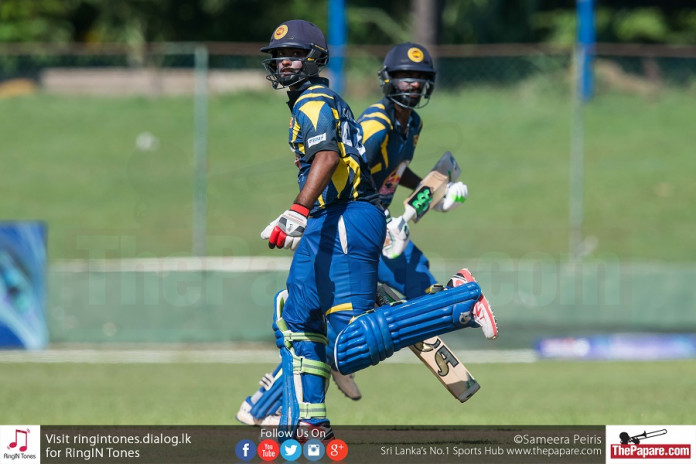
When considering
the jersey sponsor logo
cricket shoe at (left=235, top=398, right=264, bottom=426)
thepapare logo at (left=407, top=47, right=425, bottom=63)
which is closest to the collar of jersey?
the jersey sponsor logo

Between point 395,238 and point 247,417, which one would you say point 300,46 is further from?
point 247,417

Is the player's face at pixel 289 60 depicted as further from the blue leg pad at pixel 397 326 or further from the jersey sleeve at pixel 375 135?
the blue leg pad at pixel 397 326

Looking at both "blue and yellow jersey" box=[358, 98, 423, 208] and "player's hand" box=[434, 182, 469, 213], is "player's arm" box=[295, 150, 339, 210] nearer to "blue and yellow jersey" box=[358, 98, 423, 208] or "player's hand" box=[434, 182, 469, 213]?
"blue and yellow jersey" box=[358, 98, 423, 208]

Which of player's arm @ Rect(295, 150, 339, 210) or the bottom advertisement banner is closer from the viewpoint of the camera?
the bottom advertisement banner

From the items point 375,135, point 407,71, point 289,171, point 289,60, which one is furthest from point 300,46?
point 289,171

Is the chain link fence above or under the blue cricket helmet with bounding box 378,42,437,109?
above

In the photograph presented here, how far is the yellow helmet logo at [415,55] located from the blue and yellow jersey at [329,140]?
1.30 metres

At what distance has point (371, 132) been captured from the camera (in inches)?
302

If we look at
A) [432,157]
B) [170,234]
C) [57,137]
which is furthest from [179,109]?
[432,157]

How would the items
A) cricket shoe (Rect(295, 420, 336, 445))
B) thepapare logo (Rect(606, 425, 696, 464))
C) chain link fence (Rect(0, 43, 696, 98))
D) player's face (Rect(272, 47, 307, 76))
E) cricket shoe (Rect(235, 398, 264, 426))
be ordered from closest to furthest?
thepapare logo (Rect(606, 425, 696, 464)) → cricket shoe (Rect(295, 420, 336, 445)) → player's face (Rect(272, 47, 307, 76)) → cricket shoe (Rect(235, 398, 264, 426)) → chain link fence (Rect(0, 43, 696, 98))

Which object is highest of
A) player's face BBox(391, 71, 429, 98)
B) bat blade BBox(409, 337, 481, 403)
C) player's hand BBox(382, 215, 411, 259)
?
player's face BBox(391, 71, 429, 98)

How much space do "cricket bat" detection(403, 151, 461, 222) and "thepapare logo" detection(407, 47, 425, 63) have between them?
0.74m

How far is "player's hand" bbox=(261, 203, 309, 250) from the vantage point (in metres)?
6.09

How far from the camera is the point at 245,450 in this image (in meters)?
6.30
